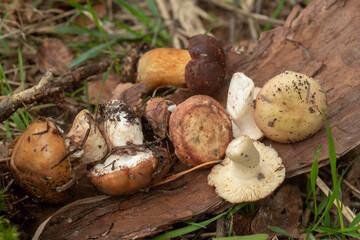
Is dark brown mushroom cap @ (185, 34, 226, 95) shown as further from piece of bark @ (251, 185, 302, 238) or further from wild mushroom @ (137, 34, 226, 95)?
piece of bark @ (251, 185, 302, 238)

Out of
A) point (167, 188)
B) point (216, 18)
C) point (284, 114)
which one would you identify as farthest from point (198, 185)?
point (216, 18)

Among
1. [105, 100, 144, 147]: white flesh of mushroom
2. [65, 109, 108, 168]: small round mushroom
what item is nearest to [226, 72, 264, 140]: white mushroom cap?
[105, 100, 144, 147]: white flesh of mushroom

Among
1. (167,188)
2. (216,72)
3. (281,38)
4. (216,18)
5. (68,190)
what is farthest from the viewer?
(216,18)

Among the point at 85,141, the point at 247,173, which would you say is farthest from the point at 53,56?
the point at 247,173

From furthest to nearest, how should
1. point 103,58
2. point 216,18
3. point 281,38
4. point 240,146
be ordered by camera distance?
point 216,18 → point 103,58 → point 281,38 → point 240,146

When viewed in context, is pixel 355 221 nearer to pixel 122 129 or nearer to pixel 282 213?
pixel 282 213

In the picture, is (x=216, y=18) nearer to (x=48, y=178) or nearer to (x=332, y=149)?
(x=332, y=149)
